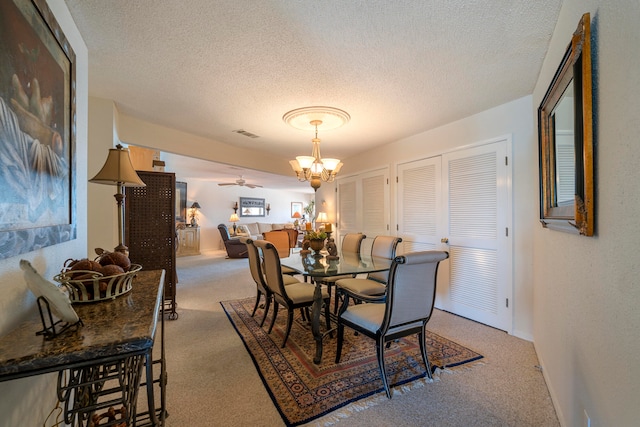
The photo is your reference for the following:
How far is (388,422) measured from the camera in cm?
162

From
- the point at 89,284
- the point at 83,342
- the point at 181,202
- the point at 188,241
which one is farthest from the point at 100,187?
the point at 181,202

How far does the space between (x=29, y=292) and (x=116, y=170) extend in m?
0.79

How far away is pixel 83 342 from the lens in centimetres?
74

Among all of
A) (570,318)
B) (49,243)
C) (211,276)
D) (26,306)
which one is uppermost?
(49,243)

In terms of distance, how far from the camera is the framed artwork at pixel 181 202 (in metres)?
8.47

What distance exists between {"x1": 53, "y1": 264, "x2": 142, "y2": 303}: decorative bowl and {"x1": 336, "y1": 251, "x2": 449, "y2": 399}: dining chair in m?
1.48

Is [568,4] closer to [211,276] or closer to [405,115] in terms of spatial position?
[405,115]

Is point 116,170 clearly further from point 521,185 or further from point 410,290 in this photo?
point 521,185

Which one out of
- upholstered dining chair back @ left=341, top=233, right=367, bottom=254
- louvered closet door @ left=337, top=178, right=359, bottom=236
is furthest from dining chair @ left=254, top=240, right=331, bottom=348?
louvered closet door @ left=337, top=178, right=359, bottom=236

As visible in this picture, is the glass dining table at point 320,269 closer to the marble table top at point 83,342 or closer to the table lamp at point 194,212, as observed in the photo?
the marble table top at point 83,342

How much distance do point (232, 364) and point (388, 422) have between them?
1314 mm

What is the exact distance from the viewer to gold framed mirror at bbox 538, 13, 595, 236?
3.60 ft

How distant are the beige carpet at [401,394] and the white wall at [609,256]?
376mm

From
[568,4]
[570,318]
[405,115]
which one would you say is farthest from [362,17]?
[570,318]
